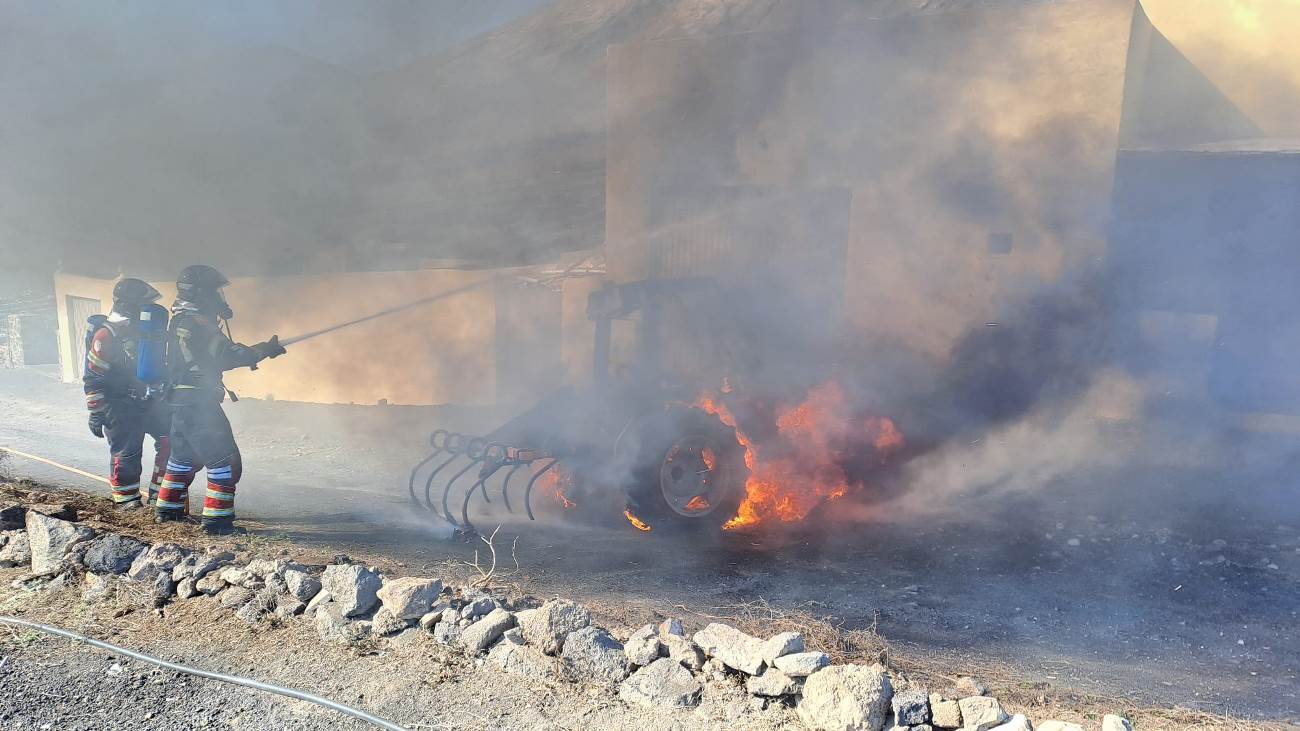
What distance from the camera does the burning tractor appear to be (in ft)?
20.9

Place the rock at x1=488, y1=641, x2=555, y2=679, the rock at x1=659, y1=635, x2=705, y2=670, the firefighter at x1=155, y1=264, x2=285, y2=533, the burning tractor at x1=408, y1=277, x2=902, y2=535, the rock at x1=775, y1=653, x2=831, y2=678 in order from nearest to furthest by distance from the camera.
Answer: the rock at x1=775, y1=653, x2=831, y2=678, the rock at x1=659, y1=635, x2=705, y2=670, the rock at x1=488, y1=641, x2=555, y2=679, the firefighter at x1=155, y1=264, x2=285, y2=533, the burning tractor at x1=408, y1=277, x2=902, y2=535

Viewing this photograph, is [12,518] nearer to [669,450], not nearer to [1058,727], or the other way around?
[669,450]

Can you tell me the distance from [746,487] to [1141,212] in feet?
16.2

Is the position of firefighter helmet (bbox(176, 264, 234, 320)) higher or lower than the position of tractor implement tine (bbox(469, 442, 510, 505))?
higher

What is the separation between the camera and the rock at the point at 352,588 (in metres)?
4.00

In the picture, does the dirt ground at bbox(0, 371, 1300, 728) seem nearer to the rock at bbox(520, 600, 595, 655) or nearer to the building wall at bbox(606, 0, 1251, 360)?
the rock at bbox(520, 600, 595, 655)

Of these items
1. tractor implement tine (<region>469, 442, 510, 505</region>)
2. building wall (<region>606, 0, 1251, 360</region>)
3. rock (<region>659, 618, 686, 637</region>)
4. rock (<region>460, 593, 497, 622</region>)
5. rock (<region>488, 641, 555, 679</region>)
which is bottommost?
rock (<region>488, 641, 555, 679</region>)

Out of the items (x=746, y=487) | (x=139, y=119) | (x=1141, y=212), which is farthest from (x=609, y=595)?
(x=139, y=119)

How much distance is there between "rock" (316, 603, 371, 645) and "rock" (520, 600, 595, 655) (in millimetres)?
830

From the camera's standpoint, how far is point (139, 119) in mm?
15109

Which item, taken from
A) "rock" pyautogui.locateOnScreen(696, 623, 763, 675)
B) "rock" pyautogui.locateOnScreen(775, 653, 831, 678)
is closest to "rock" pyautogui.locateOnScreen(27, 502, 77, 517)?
"rock" pyautogui.locateOnScreen(696, 623, 763, 675)

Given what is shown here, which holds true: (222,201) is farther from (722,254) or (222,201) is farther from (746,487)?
(746,487)

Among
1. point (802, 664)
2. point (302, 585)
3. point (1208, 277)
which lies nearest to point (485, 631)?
point (302, 585)

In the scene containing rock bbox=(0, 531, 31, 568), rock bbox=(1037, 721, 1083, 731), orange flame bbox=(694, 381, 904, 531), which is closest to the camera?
rock bbox=(1037, 721, 1083, 731)
